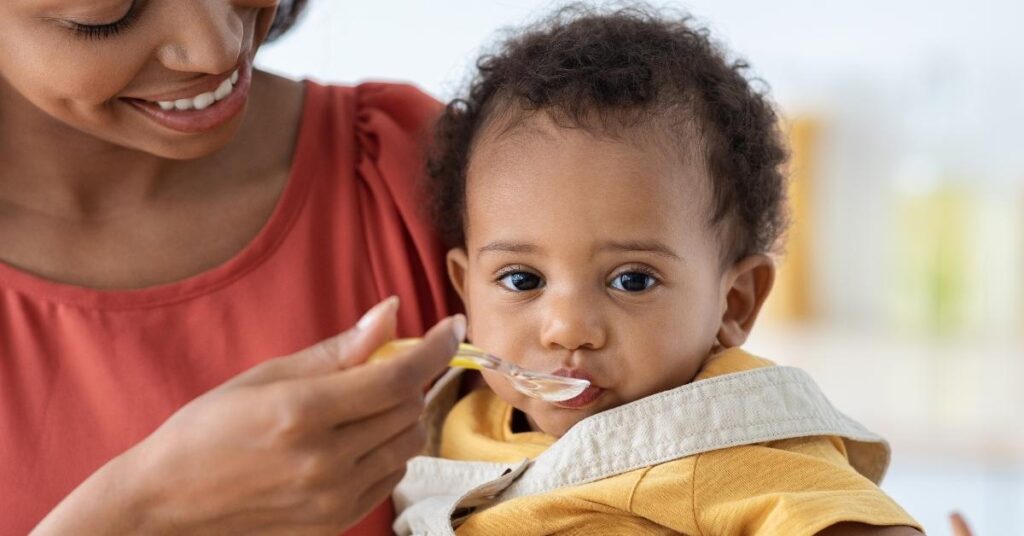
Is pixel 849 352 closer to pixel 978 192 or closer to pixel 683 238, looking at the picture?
pixel 978 192

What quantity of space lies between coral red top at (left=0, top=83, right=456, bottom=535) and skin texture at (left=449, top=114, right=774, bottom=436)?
0.54 ft

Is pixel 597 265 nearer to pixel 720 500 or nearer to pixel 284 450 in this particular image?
pixel 720 500

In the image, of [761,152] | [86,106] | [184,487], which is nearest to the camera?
[184,487]

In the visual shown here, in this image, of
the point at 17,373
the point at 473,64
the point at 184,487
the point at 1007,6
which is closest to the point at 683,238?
the point at 473,64

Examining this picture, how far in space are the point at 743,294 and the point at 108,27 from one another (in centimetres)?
80

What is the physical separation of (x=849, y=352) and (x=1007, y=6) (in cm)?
152

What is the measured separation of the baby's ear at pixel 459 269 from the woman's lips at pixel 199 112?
0.32 m

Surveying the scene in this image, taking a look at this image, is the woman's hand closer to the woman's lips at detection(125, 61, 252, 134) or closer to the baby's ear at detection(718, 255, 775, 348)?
the woman's lips at detection(125, 61, 252, 134)

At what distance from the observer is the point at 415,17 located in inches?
191

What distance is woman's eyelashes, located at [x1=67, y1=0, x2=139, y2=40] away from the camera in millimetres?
1210

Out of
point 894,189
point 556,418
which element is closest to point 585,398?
point 556,418

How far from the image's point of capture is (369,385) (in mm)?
983

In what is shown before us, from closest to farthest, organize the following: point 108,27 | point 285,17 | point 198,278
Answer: point 108,27, point 198,278, point 285,17

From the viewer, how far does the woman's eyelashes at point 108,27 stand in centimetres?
121
